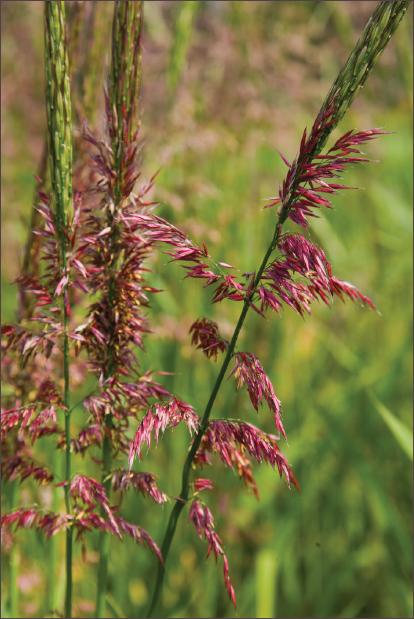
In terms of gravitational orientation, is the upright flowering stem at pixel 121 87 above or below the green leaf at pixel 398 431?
above

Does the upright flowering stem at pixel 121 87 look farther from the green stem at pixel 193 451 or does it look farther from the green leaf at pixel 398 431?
the green leaf at pixel 398 431

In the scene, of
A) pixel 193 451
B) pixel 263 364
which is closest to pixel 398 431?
pixel 193 451

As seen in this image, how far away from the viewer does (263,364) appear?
1867 mm

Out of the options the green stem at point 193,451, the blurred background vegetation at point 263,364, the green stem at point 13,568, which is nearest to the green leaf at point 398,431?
the blurred background vegetation at point 263,364

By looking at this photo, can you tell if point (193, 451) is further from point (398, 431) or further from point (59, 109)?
point (398, 431)

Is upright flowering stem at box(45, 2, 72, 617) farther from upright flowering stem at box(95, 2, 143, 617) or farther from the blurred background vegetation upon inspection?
the blurred background vegetation

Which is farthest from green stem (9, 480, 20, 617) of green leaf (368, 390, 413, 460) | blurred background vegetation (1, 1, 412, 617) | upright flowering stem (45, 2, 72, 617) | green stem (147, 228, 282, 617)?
green leaf (368, 390, 413, 460)

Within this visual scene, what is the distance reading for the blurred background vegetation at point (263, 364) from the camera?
1354mm

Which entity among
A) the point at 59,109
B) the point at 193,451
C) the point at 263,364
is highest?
the point at 59,109

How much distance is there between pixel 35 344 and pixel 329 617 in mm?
1286

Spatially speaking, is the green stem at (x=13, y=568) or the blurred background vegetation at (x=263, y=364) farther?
the blurred background vegetation at (x=263, y=364)

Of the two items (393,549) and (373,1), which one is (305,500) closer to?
(393,549)

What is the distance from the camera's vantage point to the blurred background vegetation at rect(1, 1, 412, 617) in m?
1.35

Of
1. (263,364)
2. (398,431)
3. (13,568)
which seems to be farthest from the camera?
(263,364)
